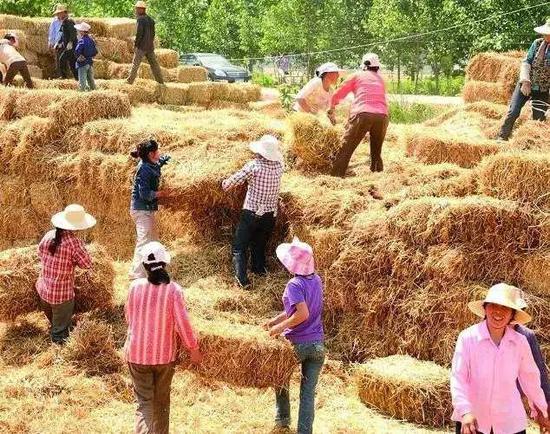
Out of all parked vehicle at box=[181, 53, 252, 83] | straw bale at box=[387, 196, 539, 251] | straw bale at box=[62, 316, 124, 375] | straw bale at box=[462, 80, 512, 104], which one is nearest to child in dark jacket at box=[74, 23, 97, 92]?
straw bale at box=[462, 80, 512, 104]

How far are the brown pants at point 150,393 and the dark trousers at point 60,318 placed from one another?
8.96ft

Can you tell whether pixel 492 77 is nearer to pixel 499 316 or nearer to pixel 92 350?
pixel 92 350

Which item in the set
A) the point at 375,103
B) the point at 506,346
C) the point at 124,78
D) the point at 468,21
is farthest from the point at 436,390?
the point at 468,21

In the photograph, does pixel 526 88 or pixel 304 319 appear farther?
pixel 526 88

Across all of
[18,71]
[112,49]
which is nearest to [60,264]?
[18,71]

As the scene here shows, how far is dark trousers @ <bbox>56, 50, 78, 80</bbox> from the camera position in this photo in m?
16.3

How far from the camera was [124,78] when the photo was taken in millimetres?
18188

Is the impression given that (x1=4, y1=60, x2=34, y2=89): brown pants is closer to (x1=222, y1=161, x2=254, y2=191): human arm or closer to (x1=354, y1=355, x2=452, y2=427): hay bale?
(x1=222, y1=161, x2=254, y2=191): human arm

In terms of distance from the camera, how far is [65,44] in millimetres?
16156

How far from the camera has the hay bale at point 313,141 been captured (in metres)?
11.4

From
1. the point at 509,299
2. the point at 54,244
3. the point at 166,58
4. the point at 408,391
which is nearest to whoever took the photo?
the point at 509,299

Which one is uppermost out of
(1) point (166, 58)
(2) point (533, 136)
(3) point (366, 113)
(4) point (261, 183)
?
(1) point (166, 58)

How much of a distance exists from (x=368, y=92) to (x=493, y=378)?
6148 millimetres

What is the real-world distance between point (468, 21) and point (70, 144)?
70.2 ft
